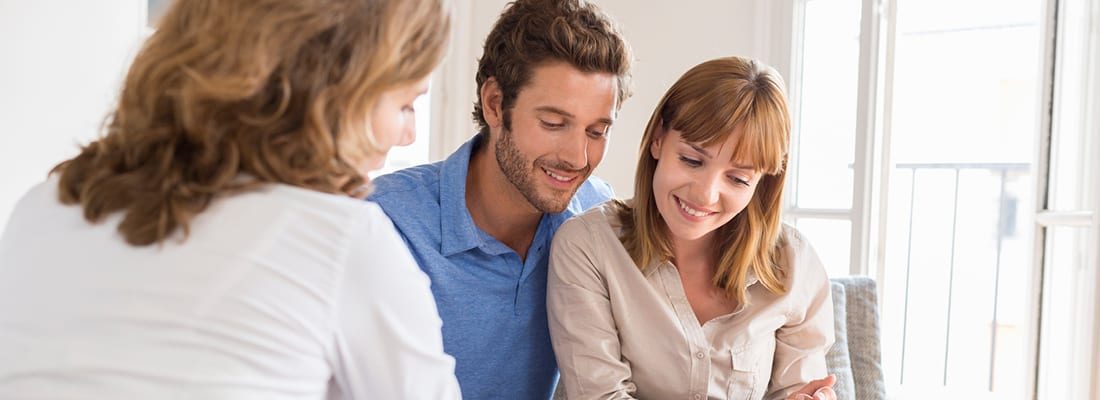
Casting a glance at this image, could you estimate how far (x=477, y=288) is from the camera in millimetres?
1713

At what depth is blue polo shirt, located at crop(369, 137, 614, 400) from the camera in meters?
1.70

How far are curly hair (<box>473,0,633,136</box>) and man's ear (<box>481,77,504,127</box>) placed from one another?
0.01 metres

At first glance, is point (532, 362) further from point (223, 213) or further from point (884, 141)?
point (884, 141)

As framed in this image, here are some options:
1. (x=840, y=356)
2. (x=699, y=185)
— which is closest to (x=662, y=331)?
(x=699, y=185)

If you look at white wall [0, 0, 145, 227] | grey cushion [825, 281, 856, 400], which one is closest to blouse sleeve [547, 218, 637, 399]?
grey cushion [825, 281, 856, 400]

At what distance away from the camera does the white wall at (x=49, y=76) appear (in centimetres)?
221

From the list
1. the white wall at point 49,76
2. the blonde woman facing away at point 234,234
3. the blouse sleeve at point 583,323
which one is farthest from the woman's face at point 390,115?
the white wall at point 49,76

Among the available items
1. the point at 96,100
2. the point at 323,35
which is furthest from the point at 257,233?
the point at 96,100

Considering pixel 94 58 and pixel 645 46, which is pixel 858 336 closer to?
pixel 645 46

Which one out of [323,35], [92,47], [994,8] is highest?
[994,8]

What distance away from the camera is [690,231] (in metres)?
1.62

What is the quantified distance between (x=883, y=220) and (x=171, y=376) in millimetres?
2505

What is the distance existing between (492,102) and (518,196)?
237 millimetres

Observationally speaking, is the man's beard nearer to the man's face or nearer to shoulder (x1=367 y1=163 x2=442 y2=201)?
the man's face
